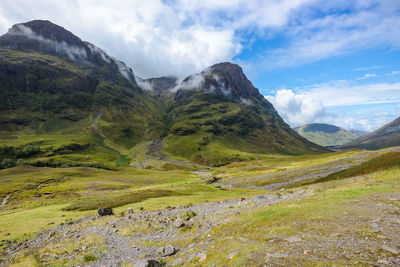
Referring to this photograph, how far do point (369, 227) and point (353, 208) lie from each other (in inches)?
211

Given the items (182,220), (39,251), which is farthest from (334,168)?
(39,251)

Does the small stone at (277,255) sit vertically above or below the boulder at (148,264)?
above

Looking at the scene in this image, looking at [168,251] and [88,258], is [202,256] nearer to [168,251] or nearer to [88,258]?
[168,251]

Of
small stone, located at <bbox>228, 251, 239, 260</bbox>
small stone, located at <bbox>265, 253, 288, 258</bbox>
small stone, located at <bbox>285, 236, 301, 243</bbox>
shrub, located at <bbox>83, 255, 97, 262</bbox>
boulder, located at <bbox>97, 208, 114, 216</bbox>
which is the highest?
small stone, located at <bbox>265, 253, 288, 258</bbox>

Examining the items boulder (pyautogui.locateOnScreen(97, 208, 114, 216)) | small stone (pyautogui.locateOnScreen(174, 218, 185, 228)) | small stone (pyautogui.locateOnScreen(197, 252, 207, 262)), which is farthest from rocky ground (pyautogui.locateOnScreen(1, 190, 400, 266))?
boulder (pyautogui.locateOnScreen(97, 208, 114, 216))

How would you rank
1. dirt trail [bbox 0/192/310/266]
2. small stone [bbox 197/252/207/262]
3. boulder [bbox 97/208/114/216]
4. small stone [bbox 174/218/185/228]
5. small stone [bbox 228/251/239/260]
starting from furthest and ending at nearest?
boulder [bbox 97/208/114/216] → small stone [bbox 174/218/185/228] → dirt trail [bbox 0/192/310/266] → small stone [bbox 197/252/207/262] → small stone [bbox 228/251/239/260]

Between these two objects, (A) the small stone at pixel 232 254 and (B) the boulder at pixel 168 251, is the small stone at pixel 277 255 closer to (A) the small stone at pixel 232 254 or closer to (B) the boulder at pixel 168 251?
(A) the small stone at pixel 232 254

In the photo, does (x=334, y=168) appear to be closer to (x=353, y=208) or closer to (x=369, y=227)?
(x=353, y=208)

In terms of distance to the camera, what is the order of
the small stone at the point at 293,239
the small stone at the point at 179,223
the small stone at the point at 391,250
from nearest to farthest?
the small stone at the point at 391,250
the small stone at the point at 293,239
the small stone at the point at 179,223

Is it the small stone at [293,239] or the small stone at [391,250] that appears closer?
the small stone at [391,250]

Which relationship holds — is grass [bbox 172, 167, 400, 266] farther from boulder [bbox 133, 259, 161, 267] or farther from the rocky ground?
boulder [bbox 133, 259, 161, 267]

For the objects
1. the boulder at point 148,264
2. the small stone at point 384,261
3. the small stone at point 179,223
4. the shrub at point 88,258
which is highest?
the small stone at point 384,261

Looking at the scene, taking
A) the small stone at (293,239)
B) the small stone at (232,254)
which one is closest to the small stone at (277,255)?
the small stone at (232,254)

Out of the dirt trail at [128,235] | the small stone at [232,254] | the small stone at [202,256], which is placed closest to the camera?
the small stone at [232,254]
